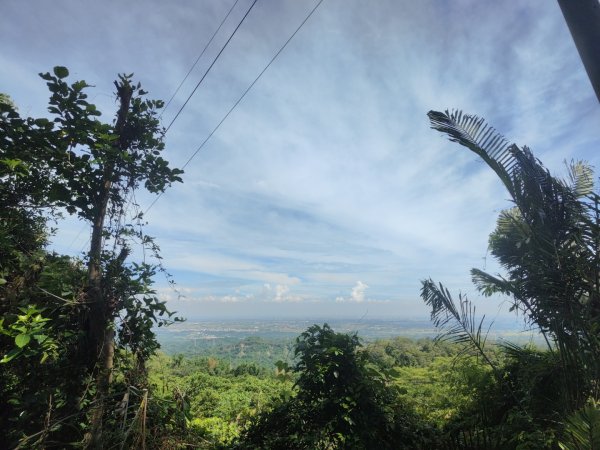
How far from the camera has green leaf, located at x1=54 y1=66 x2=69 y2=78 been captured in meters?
3.44

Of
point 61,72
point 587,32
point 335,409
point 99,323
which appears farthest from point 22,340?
point 587,32

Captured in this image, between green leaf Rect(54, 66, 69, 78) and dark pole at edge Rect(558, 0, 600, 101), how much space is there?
4.53 meters

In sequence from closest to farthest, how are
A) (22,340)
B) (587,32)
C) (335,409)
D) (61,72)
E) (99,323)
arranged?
(587,32) → (22,340) → (61,72) → (99,323) → (335,409)

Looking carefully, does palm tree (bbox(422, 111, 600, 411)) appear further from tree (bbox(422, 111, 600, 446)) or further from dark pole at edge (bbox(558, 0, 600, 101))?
dark pole at edge (bbox(558, 0, 600, 101))

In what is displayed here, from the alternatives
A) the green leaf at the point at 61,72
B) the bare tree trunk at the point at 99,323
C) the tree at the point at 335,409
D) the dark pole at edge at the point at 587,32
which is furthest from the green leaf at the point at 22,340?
the dark pole at edge at the point at 587,32

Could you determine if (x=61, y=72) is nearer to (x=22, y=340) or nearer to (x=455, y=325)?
(x=22, y=340)

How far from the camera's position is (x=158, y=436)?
12.2 feet

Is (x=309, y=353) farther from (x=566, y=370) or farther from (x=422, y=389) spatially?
(x=422, y=389)

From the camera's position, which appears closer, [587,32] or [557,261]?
[587,32]

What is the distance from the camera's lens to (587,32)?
2.10 m

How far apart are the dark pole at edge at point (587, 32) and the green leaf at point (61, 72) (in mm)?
4534

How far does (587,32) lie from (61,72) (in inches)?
185

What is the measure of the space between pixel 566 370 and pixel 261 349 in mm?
39984

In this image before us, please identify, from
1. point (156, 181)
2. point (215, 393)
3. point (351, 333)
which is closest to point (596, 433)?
point (351, 333)
